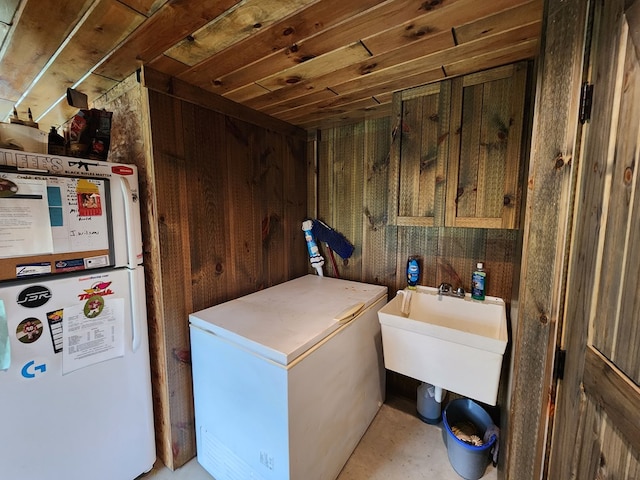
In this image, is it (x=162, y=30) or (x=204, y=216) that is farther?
(x=204, y=216)

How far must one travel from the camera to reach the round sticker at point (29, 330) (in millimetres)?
1044

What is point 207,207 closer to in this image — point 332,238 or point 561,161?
point 332,238

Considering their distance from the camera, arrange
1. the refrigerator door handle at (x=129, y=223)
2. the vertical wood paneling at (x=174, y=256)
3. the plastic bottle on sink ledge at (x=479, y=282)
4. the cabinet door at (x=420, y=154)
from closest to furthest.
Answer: the refrigerator door handle at (x=129, y=223)
the vertical wood paneling at (x=174, y=256)
the cabinet door at (x=420, y=154)
the plastic bottle on sink ledge at (x=479, y=282)

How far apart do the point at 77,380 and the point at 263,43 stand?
1.68 m

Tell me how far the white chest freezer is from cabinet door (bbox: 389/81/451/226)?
635 mm

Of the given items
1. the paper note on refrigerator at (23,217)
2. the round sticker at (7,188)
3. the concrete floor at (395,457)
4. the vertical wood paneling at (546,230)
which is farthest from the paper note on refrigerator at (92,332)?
the vertical wood paneling at (546,230)

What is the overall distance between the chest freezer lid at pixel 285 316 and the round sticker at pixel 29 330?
602 millimetres

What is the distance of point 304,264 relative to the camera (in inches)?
97.7

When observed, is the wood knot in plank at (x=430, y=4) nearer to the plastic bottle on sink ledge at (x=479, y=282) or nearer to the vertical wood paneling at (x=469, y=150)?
the vertical wood paneling at (x=469, y=150)

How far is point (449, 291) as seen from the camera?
1.75m

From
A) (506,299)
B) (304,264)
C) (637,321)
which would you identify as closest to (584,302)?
(637,321)

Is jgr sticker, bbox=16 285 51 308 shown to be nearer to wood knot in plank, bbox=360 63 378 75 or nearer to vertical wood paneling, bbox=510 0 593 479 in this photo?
wood knot in plank, bbox=360 63 378 75

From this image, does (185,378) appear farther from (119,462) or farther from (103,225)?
(103,225)

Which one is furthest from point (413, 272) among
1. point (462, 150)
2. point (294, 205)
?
point (294, 205)
